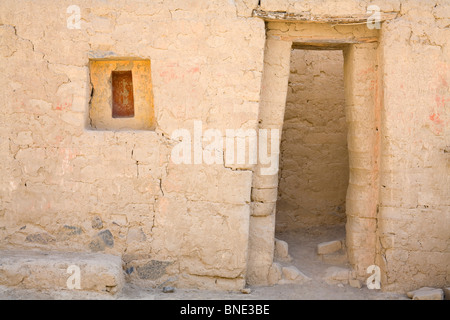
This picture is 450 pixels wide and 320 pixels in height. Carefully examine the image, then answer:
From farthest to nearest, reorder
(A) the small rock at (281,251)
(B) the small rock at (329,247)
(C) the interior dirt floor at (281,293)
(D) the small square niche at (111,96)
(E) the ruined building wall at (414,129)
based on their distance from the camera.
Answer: (B) the small rock at (329,247)
(A) the small rock at (281,251)
(D) the small square niche at (111,96)
(E) the ruined building wall at (414,129)
(C) the interior dirt floor at (281,293)

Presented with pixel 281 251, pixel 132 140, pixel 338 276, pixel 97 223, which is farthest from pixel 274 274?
pixel 132 140

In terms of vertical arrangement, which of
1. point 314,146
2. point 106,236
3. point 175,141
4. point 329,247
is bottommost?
point 329,247

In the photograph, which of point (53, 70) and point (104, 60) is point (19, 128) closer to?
point (53, 70)

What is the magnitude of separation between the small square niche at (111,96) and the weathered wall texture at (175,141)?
0.16 m

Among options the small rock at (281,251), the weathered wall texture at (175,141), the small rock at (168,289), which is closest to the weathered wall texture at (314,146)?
the small rock at (281,251)

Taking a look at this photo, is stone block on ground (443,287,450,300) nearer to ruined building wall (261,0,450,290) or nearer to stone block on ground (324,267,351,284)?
ruined building wall (261,0,450,290)

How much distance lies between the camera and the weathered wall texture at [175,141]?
391 centimetres

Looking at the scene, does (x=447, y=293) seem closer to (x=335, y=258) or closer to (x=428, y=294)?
(x=428, y=294)

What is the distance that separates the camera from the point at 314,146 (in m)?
5.47

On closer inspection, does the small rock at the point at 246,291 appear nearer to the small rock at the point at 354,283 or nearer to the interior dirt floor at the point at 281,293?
the interior dirt floor at the point at 281,293

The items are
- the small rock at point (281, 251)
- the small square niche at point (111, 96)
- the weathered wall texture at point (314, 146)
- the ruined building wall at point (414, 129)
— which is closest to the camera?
the ruined building wall at point (414, 129)

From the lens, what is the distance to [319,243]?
4.96m

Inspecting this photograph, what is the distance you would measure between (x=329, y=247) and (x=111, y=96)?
263 cm
